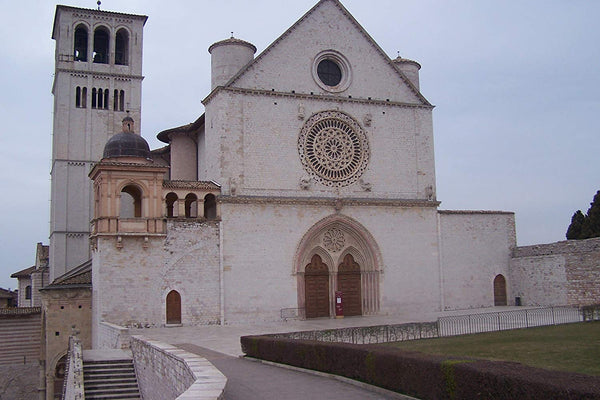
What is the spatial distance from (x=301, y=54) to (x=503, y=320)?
17351 millimetres

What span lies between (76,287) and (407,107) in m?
20.6

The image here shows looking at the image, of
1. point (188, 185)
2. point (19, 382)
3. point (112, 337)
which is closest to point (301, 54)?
point (188, 185)

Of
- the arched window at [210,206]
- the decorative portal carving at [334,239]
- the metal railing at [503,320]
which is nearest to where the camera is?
the metal railing at [503,320]

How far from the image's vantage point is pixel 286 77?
34.3 meters

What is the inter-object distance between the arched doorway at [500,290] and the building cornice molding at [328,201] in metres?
6.01

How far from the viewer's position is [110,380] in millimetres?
21578

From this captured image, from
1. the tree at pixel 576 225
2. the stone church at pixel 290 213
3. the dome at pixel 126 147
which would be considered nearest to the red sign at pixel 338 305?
the stone church at pixel 290 213

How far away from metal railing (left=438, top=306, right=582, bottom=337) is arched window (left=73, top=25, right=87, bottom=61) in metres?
35.6

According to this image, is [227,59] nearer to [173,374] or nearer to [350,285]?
[350,285]

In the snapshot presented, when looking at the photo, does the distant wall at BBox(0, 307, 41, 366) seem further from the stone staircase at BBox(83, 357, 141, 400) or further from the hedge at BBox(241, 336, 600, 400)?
the hedge at BBox(241, 336, 600, 400)

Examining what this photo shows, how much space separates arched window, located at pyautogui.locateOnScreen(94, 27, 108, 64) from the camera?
49906mm

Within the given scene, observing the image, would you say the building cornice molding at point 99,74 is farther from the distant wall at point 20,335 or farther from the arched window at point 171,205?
the distant wall at point 20,335

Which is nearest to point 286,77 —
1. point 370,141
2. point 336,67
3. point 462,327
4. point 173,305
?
point 336,67

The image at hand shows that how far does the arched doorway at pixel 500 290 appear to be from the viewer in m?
37.8
